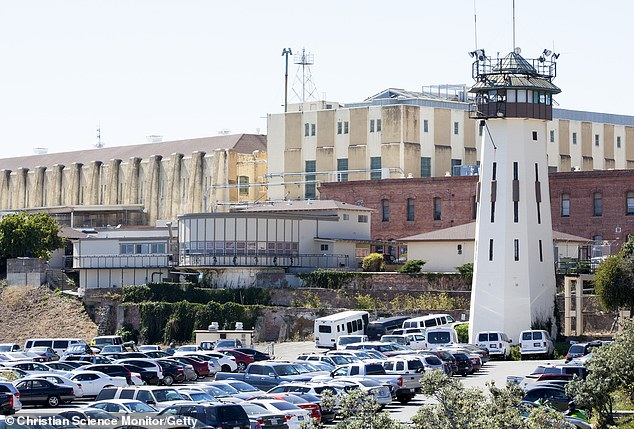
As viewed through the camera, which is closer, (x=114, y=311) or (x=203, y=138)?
(x=114, y=311)

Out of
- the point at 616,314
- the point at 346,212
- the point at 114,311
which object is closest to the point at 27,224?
the point at 114,311

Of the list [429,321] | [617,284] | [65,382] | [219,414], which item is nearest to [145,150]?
[429,321]

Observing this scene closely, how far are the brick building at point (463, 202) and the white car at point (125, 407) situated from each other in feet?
201

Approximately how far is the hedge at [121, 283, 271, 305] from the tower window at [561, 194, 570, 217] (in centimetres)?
2293

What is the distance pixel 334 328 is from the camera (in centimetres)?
7481

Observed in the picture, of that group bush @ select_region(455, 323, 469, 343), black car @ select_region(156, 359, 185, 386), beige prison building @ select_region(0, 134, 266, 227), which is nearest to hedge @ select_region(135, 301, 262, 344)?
bush @ select_region(455, 323, 469, 343)

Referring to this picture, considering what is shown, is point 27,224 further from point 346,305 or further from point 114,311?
point 346,305

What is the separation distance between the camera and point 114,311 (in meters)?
93.0

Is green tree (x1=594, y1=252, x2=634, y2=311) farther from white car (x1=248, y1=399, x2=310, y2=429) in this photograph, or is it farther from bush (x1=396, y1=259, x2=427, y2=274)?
white car (x1=248, y1=399, x2=310, y2=429)

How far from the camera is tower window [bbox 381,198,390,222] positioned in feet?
348

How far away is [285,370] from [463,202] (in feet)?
169

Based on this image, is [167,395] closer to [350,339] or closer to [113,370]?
[113,370]

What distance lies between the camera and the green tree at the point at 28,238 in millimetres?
104938

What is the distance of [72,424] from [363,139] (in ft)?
283
